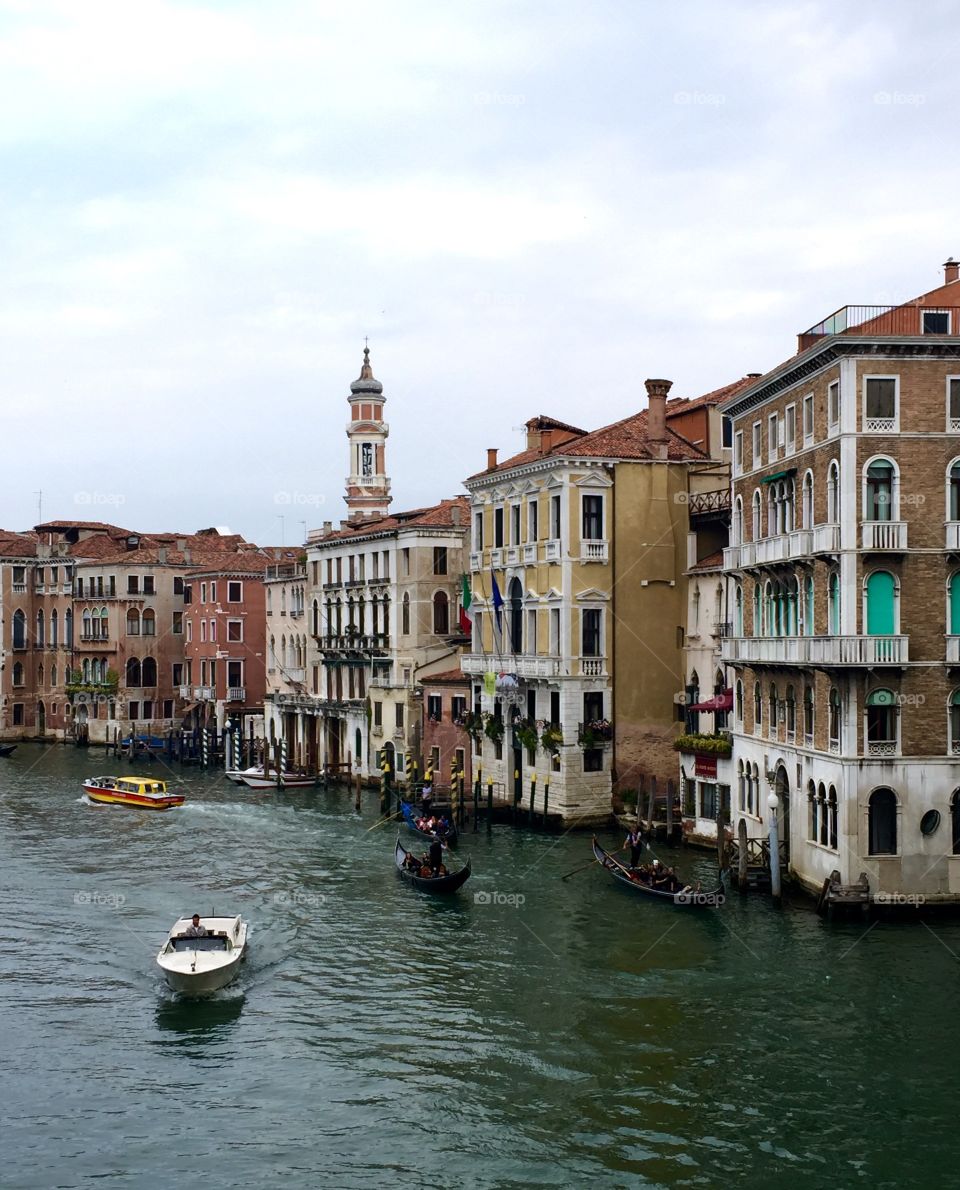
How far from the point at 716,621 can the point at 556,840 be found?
312 inches

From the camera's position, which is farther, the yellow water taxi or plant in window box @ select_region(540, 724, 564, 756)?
the yellow water taxi

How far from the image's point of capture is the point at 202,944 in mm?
27719

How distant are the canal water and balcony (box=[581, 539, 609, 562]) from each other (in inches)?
475

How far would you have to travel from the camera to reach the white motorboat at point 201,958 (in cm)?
2658

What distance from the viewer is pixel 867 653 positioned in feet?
98.2

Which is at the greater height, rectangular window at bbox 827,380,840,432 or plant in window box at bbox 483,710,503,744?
rectangular window at bbox 827,380,840,432

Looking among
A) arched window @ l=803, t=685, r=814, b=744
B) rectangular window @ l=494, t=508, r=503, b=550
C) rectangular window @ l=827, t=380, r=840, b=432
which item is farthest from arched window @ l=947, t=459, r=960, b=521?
rectangular window @ l=494, t=508, r=503, b=550

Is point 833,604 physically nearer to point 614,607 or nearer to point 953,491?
point 953,491

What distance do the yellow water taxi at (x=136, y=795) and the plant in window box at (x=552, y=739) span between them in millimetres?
15362

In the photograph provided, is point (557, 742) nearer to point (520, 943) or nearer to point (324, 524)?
point (520, 943)
